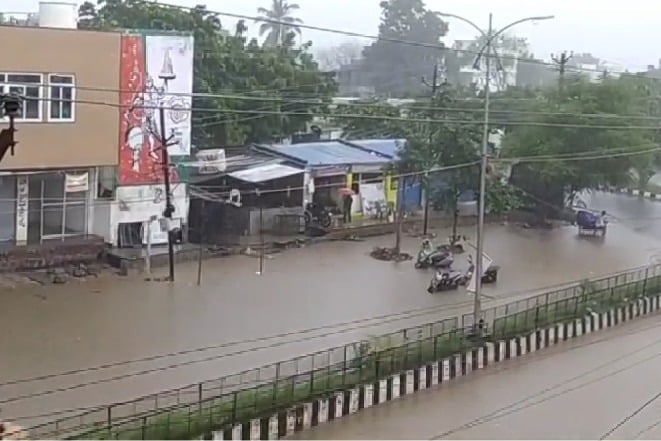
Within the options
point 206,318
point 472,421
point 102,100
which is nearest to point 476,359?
point 472,421

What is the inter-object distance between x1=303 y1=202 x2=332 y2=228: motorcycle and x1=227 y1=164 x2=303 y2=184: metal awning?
0.89 meters

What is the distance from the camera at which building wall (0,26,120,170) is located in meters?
18.6

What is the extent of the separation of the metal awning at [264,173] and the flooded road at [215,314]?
6.39 feet

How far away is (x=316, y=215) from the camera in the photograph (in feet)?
81.5

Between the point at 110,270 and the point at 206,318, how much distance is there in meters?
3.80

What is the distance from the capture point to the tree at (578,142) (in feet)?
93.0

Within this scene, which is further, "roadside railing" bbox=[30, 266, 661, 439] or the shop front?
the shop front

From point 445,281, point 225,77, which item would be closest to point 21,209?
point 445,281

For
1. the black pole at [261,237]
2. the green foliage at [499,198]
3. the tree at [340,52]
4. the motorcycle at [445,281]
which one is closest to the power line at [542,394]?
the motorcycle at [445,281]

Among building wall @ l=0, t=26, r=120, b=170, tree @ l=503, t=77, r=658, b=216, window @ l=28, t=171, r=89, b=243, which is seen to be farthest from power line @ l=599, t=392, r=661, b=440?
tree @ l=503, t=77, r=658, b=216

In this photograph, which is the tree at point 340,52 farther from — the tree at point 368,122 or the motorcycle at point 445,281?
the motorcycle at point 445,281

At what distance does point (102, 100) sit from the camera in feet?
65.1

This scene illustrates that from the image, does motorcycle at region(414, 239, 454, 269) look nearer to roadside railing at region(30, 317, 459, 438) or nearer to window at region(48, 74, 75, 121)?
roadside railing at region(30, 317, 459, 438)

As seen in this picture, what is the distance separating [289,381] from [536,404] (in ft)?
10.7
